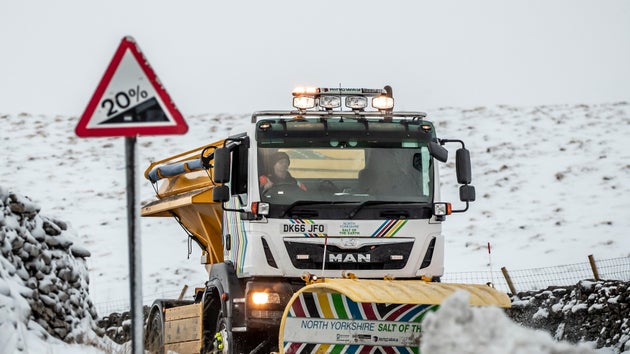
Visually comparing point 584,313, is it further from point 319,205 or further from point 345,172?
point 319,205

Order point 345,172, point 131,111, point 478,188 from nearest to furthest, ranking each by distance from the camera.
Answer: point 131,111, point 345,172, point 478,188

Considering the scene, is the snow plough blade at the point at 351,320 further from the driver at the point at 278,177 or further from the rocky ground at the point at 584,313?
the rocky ground at the point at 584,313

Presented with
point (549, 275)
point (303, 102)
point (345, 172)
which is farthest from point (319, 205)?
point (549, 275)

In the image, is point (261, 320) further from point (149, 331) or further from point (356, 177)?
point (149, 331)

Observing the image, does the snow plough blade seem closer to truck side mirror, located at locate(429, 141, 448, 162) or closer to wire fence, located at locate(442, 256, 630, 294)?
truck side mirror, located at locate(429, 141, 448, 162)

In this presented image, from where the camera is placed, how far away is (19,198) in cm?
1095

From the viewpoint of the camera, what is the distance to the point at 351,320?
955 cm

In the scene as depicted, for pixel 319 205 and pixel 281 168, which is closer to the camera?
pixel 319 205

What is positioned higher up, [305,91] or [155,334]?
[305,91]

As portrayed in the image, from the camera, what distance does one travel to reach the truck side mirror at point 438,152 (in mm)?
10906

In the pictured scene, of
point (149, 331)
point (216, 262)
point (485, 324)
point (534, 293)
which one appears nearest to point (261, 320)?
point (216, 262)

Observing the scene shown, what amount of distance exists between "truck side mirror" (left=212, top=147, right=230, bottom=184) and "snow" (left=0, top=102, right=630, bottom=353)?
2.09 metres

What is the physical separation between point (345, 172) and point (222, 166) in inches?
50.1

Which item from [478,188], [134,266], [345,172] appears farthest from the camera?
[478,188]
